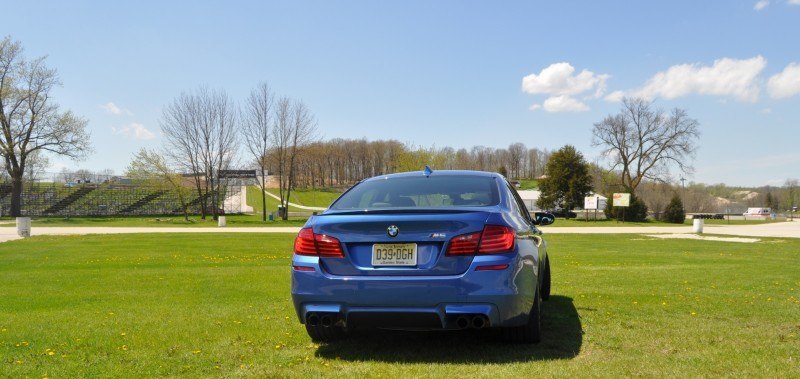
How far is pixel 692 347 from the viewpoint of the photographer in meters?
4.96

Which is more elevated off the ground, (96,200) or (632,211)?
(96,200)

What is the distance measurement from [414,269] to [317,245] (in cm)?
78

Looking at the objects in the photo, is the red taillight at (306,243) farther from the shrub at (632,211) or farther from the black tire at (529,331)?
the shrub at (632,211)

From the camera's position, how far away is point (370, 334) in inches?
220

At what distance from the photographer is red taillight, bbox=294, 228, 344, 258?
4.49 m

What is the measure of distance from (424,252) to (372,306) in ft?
1.77

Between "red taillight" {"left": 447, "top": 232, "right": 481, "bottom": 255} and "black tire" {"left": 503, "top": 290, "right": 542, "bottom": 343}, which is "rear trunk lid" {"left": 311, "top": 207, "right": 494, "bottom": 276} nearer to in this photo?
"red taillight" {"left": 447, "top": 232, "right": 481, "bottom": 255}

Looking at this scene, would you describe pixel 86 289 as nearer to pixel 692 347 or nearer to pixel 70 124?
pixel 692 347

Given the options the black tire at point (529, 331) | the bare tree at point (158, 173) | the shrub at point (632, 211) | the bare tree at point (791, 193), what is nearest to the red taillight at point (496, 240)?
the black tire at point (529, 331)

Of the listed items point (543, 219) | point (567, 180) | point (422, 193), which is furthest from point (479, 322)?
point (567, 180)

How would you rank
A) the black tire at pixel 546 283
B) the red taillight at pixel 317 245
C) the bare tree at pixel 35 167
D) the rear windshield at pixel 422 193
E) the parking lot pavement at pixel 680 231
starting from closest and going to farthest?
1. the red taillight at pixel 317 245
2. the rear windshield at pixel 422 193
3. the black tire at pixel 546 283
4. the parking lot pavement at pixel 680 231
5. the bare tree at pixel 35 167

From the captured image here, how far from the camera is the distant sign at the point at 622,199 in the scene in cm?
6156

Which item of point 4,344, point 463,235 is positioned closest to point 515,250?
point 463,235

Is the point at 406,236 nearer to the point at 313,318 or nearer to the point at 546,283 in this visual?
the point at 313,318
